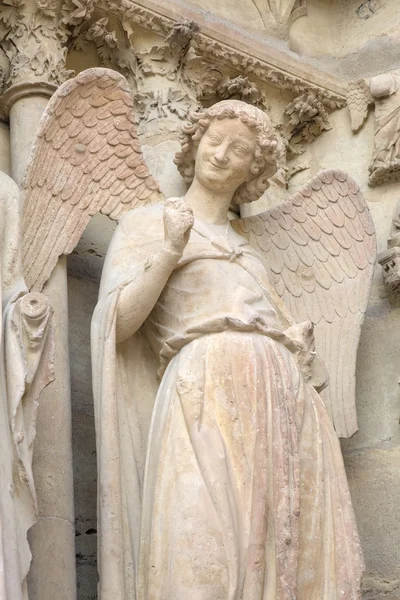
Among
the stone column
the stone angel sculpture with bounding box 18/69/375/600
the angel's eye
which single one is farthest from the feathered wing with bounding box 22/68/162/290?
the angel's eye

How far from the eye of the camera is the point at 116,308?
5953 millimetres

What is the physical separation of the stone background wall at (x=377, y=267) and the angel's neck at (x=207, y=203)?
0.46 metres

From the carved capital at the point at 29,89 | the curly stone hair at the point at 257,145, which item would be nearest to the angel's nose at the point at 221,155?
the curly stone hair at the point at 257,145

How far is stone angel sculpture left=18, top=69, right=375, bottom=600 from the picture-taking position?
5.54m

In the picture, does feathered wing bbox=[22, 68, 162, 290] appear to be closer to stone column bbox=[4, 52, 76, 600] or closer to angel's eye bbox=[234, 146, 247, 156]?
stone column bbox=[4, 52, 76, 600]

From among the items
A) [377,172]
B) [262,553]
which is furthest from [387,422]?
[262,553]

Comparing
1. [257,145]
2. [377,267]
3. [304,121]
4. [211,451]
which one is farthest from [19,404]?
[304,121]

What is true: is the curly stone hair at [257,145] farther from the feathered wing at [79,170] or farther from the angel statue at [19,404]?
the angel statue at [19,404]

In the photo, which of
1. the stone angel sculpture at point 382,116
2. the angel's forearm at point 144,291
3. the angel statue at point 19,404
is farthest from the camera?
the stone angel sculpture at point 382,116

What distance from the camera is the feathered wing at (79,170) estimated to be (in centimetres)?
633

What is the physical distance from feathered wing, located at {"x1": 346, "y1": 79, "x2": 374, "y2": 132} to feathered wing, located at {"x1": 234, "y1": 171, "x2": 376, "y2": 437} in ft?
2.34

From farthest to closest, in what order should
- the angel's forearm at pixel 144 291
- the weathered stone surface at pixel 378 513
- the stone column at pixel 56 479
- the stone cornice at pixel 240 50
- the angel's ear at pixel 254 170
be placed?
1. the stone cornice at pixel 240 50
2. the weathered stone surface at pixel 378 513
3. the angel's ear at pixel 254 170
4. the angel's forearm at pixel 144 291
5. the stone column at pixel 56 479

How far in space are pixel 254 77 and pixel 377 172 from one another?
2.43 feet

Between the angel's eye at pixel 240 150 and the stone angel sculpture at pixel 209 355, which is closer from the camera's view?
the stone angel sculpture at pixel 209 355
